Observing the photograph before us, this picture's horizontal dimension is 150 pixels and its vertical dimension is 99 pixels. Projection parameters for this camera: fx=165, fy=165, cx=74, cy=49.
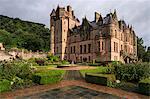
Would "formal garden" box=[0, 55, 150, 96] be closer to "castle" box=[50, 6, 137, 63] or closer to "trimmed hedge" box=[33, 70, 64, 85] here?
"trimmed hedge" box=[33, 70, 64, 85]

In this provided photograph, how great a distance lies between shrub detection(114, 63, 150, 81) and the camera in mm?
15117

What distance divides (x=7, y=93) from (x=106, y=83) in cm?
816

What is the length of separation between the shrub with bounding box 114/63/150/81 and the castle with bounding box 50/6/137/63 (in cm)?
2891

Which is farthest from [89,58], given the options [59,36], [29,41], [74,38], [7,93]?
[7,93]

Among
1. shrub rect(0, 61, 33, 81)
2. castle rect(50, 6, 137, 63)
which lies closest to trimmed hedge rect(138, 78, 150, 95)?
shrub rect(0, 61, 33, 81)

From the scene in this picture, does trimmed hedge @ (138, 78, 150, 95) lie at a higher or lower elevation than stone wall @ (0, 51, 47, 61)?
lower

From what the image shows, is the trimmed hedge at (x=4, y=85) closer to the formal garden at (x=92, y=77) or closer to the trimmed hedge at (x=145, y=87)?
the formal garden at (x=92, y=77)

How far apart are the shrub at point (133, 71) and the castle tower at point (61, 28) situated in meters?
42.0

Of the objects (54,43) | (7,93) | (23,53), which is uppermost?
(54,43)

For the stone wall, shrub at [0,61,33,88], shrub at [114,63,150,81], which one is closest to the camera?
shrub at [0,61,33,88]

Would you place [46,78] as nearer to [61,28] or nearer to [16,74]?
[16,74]

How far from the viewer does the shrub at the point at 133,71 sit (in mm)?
15117

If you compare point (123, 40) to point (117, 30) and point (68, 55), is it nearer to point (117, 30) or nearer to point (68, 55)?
point (117, 30)

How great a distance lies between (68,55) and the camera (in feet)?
193
